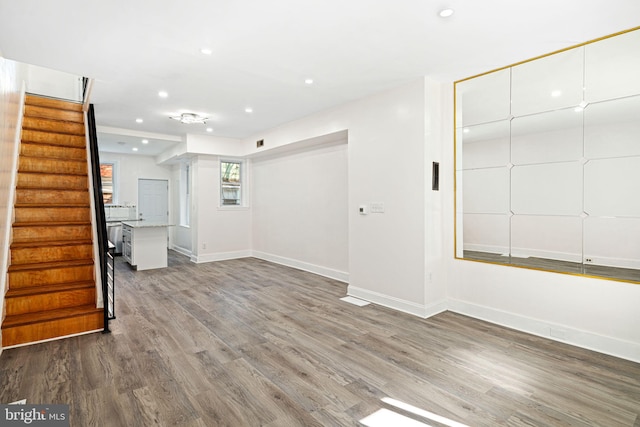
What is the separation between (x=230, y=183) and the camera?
784 centimetres

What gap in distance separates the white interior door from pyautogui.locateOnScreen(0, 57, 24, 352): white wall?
17.4ft

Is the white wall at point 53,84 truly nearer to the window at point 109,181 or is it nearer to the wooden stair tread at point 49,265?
the window at point 109,181

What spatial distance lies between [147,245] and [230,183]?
2.36 metres

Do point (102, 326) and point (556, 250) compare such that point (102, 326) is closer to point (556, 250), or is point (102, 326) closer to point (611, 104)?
point (556, 250)

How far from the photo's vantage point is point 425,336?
126 inches

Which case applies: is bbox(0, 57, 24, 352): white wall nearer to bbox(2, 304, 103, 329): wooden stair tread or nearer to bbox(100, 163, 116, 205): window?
bbox(2, 304, 103, 329): wooden stair tread

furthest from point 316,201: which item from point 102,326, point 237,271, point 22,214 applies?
point 22,214

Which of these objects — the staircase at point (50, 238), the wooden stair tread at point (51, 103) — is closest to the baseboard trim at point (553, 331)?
the staircase at point (50, 238)

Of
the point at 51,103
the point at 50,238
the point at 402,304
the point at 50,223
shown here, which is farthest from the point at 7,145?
the point at 402,304

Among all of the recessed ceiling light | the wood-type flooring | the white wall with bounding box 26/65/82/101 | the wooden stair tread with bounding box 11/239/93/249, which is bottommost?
the wood-type flooring

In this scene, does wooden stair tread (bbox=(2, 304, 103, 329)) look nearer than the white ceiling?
No

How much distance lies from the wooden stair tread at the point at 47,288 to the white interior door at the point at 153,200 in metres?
6.38

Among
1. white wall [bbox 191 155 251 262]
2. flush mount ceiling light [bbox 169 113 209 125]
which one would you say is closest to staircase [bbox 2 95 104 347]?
flush mount ceiling light [bbox 169 113 209 125]

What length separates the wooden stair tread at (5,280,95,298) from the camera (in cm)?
318
